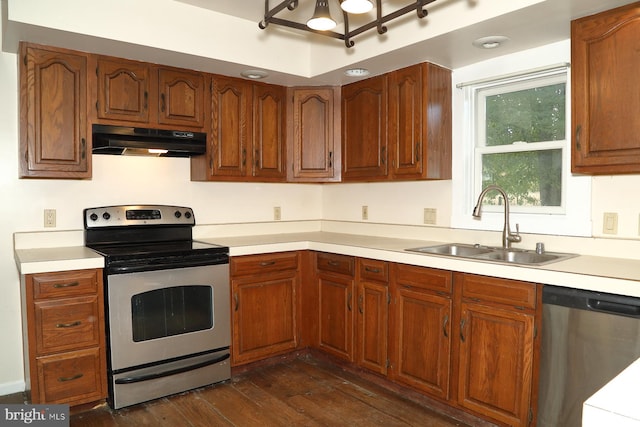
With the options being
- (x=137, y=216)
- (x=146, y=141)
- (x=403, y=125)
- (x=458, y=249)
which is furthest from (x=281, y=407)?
(x=403, y=125)

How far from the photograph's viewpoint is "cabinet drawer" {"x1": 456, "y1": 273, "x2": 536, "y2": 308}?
7.08ft

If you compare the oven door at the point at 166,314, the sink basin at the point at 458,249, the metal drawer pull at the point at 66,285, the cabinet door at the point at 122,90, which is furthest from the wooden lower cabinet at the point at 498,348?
the cabinet door at the point at 122,90

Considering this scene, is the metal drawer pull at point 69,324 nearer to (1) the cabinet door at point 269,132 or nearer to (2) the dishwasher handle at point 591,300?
(1) the cabinet door at point 269,132

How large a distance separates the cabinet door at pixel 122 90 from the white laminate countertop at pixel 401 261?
898mm

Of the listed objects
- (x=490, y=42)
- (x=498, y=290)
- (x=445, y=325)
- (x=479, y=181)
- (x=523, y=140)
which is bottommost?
(x=445, y=325)

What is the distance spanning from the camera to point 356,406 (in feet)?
8.84

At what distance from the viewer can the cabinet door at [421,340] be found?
100.0 inches

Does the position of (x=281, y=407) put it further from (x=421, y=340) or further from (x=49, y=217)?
(x=49, y=217)

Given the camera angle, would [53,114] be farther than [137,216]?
No

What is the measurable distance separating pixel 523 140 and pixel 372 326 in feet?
5.07

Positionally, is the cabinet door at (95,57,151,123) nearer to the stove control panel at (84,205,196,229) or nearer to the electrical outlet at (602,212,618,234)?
the stove control panel at (84,205,196,229)

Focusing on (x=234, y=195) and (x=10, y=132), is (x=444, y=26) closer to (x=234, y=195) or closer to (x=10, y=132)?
(x=234, y=195)

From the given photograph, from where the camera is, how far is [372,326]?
9.73 feet

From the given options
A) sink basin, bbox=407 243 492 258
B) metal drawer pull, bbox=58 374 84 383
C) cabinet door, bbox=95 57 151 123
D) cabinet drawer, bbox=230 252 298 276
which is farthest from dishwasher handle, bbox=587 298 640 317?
cabinet door, bbox=95 57 151 123
